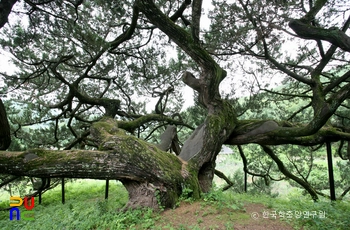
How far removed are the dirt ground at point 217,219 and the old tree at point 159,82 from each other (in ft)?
0.93

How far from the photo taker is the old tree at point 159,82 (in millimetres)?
2818

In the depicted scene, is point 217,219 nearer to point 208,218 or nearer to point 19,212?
point 208,218

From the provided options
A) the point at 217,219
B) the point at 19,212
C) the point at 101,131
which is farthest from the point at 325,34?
the point at 19,212

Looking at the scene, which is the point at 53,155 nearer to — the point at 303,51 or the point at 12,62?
the point at 12,62

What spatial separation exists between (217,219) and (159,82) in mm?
4140

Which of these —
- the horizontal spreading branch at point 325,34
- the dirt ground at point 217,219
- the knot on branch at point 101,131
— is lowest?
the dirt ground at point 217,219

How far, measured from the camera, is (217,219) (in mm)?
2508

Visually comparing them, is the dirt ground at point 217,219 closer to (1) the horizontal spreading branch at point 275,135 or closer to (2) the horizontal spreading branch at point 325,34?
(1) the horizontal spreading branch at point 275,135

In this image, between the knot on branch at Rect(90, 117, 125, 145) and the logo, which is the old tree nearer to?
the knot on branch at Rect(90, 117, 125, 145)

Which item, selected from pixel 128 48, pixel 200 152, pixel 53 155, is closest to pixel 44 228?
pixel 53 155

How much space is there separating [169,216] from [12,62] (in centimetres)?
446

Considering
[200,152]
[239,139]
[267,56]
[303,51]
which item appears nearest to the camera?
[200,152]

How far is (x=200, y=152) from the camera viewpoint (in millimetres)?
3658

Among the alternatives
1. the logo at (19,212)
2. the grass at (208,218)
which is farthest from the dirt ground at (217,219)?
the logo at (19,212)
